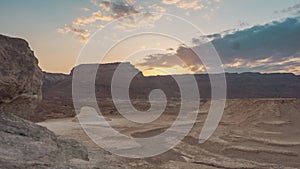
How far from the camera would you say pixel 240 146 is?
1497cm

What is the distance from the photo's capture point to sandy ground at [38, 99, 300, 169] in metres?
10.5

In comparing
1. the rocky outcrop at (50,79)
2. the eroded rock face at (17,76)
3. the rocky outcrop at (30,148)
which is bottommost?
the rocky outcrop at (30,148)

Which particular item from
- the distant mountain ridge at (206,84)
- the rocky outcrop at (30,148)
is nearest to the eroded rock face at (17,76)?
the rocky outcrop at (30,148)

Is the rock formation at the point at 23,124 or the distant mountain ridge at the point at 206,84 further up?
the distant mountain ridge at the point at 206,84

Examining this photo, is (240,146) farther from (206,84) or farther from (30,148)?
(206,84)

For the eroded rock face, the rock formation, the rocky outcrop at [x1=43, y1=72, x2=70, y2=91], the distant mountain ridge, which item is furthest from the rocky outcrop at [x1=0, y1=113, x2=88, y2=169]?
the rocky outcrop at [x1=43, y1=72, x2=70, y2=91]

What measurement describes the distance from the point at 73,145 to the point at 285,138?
579 inches

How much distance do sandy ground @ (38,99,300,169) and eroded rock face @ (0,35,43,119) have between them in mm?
2060

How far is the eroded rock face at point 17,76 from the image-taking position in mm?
5910

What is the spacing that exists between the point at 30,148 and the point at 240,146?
1192 centimetres

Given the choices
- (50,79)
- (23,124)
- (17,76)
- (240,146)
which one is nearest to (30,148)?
(23,124)

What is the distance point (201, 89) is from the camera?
109 metres

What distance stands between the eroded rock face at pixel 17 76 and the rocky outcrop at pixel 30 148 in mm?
444

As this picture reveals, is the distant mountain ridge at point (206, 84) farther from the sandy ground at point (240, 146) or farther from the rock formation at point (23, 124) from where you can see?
the rock formation at point (23, 124)
